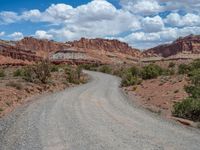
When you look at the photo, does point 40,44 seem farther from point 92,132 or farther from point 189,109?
point 92,132

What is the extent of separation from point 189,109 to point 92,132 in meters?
6.37

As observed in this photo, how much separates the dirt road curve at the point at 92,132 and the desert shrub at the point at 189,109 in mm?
1401

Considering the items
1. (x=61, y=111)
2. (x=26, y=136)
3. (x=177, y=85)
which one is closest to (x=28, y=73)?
(x=177, y=85)

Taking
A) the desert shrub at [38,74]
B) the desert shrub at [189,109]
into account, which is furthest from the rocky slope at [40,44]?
the desert shrub at [189,109]

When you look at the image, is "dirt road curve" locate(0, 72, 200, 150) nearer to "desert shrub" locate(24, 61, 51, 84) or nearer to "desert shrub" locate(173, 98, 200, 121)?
"desert shrub" locate(173, 98, 200, 121)

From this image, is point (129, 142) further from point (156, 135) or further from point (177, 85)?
point (177, 85)

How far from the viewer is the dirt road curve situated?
1331cm

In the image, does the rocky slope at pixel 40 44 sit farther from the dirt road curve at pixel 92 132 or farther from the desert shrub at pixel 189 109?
the desert shrub at pixel 189 109

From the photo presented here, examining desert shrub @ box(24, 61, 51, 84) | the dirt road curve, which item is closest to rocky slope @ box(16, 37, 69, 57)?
desert shrub @ box(24, 61, 51, 84)

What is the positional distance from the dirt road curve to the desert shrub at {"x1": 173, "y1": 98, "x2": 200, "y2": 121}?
140cm

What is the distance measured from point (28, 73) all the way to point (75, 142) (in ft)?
107

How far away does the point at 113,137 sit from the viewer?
14555mm

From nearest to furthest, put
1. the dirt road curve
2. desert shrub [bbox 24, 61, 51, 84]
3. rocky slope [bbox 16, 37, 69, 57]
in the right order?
the dirt road curve, desert shrub [bbox 24, 61, 51, 84], rocky slope [bbox 16, 37, 69, 57]

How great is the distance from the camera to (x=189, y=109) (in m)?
20.1
